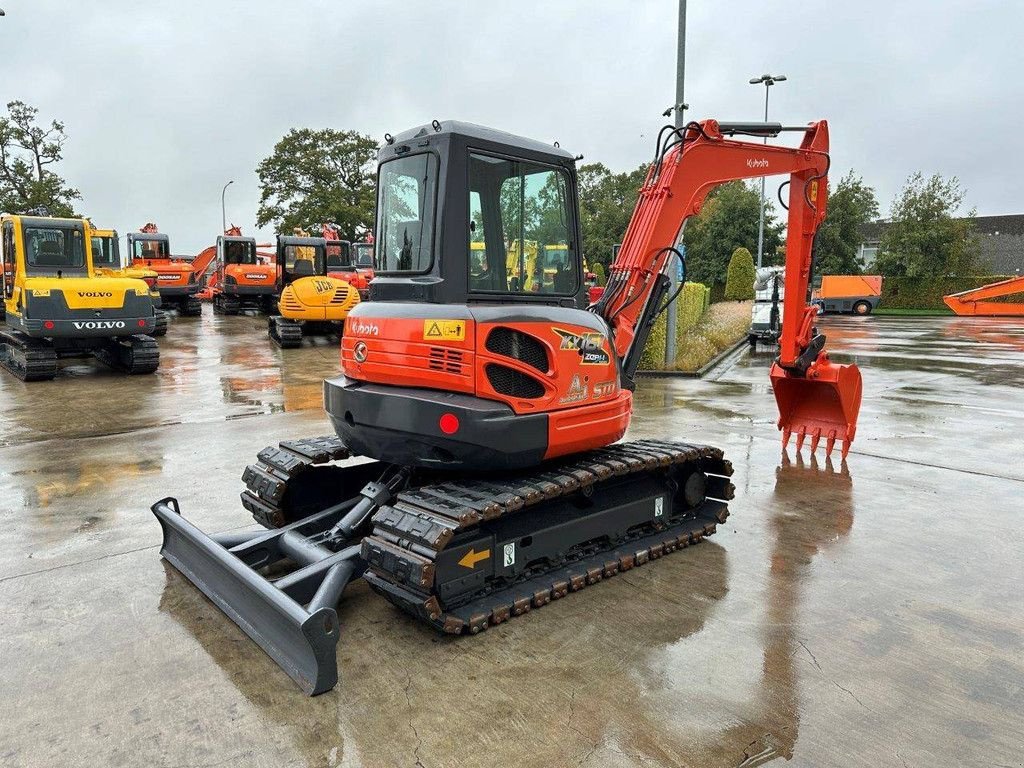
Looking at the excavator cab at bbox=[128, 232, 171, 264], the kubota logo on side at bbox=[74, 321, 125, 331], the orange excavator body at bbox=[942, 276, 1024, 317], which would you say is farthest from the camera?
the orange excavator body at bbox=[942, 276, 1024, 317]

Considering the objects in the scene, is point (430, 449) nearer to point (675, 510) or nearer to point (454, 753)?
point (454, 753)

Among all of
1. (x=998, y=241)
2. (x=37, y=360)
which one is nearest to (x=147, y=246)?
(x=37, y=360)

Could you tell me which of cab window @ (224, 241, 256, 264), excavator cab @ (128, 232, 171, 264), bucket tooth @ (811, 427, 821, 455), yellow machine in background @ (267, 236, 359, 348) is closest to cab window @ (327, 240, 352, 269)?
yellow machine in background @ (267, 236, 359, 348)

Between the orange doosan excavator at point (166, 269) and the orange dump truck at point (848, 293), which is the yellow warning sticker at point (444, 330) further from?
the orange dump truck at point (848, 293)

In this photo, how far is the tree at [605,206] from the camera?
177 feet

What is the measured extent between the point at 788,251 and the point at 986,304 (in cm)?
3129

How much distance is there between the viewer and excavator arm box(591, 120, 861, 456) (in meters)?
5.84

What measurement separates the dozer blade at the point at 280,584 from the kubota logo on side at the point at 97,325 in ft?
30.0

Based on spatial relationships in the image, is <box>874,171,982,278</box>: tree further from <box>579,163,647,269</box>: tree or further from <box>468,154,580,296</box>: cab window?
<box>468,154,580,296</box>: cab window

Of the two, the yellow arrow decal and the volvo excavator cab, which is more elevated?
the volvo excavator cab

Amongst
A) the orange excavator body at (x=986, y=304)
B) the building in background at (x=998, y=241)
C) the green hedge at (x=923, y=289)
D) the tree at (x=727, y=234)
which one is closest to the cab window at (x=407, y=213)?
the orange excavator body at (x=986, y=304)

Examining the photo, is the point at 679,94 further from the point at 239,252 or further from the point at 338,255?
the point at 239,252

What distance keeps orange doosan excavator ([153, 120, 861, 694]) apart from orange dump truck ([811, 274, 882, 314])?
33.5m

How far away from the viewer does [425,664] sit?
147 inches
